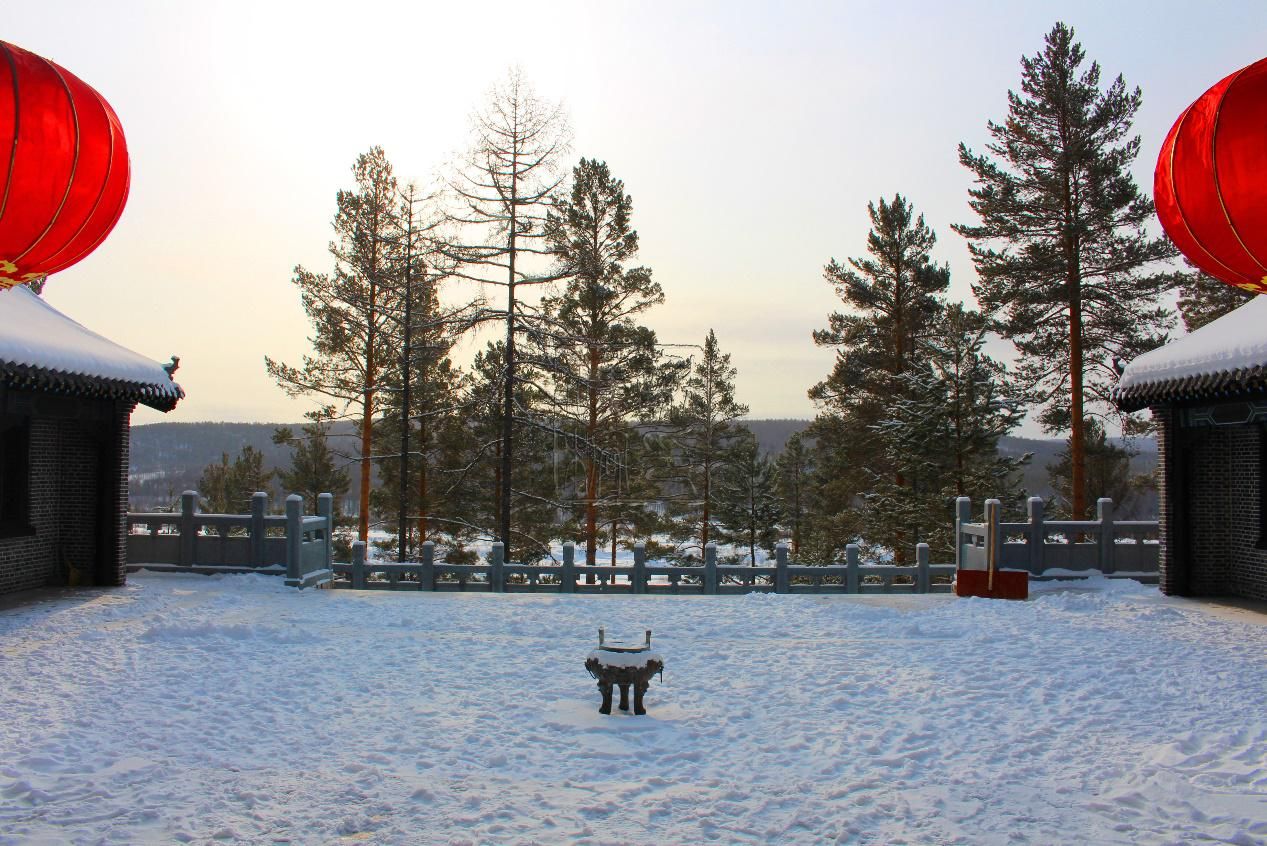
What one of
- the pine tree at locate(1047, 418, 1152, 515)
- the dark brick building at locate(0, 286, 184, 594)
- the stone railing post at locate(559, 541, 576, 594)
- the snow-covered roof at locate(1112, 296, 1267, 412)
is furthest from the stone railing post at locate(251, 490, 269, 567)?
the pine tree at locate(1047, 418, 1152, 515)

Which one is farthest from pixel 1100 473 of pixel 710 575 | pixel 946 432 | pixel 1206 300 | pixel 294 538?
pixel 294 538

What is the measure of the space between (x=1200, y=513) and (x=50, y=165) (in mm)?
15506

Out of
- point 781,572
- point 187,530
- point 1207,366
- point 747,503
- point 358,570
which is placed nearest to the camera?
point 1207,366

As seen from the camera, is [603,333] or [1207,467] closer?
[1207,467]

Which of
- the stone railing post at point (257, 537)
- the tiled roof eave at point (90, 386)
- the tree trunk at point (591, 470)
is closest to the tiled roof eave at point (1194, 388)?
the stone railing post at point (257, 537)

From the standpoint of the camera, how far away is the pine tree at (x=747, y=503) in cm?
3516

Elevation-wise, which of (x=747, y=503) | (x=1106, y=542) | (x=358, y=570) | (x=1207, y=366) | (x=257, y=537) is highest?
A: (x=1207, y=366)

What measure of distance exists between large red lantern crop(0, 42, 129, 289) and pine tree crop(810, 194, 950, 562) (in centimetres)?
2453

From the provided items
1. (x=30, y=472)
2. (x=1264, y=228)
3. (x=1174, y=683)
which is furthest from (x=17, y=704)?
(x=1174, y=683)

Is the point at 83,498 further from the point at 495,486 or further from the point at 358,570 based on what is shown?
the point at 495,486

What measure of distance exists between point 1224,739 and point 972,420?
20.2m

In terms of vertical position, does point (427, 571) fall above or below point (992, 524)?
below

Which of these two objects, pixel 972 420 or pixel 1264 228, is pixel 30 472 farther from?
pixel 972 420

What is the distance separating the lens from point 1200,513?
1366cm
